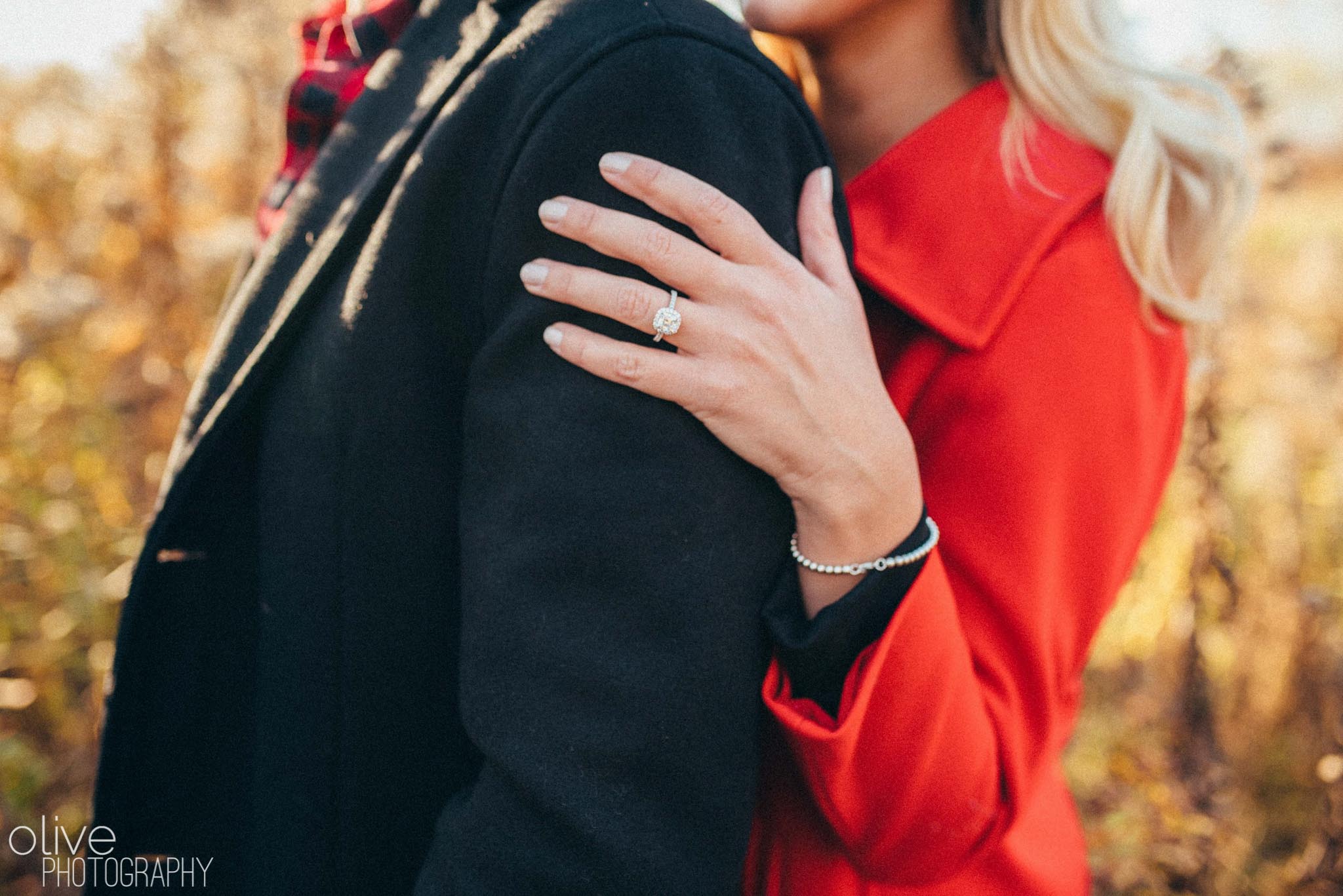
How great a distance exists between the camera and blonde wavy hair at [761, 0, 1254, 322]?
114 cm

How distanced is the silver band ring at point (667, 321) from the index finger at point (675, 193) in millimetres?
71

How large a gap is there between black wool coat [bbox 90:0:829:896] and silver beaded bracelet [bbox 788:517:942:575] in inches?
1.0

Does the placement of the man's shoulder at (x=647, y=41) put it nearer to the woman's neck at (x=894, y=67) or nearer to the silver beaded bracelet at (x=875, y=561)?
the silver beaded bracelet at (x=875, y=561)

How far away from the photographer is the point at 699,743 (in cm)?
73

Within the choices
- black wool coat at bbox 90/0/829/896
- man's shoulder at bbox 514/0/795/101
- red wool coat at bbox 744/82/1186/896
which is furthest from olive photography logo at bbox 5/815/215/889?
man's shoulder at bbox 514/0/795/101

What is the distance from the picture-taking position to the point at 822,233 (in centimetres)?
87

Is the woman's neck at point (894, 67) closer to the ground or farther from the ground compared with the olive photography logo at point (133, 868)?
farther from the ground

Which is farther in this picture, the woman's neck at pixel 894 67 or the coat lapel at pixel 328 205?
the woman's neck at pixel 894 67

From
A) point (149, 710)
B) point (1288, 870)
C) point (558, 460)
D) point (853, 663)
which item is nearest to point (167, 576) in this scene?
point (149, 710)

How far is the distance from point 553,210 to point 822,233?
30cm

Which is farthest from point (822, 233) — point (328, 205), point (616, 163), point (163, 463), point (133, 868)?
point (163, 463)

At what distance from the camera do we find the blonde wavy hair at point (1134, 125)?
1.14 meters

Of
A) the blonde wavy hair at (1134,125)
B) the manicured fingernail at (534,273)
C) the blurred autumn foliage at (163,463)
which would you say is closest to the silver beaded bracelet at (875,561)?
the manicured fingernail at (534,273)

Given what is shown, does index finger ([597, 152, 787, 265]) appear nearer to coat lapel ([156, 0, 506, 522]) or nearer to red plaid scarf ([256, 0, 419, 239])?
coat lapel ([156, 0, 506, 522])
